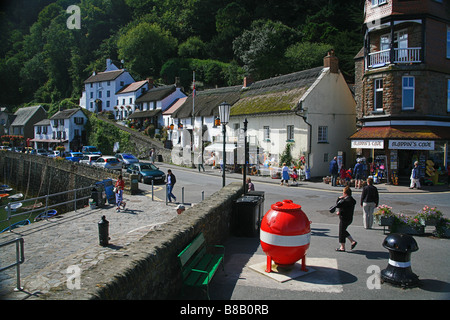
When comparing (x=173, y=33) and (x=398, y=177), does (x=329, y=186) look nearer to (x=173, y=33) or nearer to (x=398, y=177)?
(x=398, y=177)

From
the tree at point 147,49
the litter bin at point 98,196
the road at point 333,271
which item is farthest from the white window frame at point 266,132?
the tree at point 147,49

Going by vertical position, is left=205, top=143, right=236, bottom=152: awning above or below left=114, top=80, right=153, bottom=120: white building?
below

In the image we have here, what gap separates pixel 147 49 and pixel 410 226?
77533mm

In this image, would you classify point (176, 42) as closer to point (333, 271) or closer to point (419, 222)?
point (419, 222)

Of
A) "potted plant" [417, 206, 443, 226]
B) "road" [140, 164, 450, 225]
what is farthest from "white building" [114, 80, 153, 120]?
"potted plant" [417, 206, 443, 226]

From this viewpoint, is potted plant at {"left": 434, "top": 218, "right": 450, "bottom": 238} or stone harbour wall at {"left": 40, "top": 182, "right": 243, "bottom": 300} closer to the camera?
stone harbour wall at {"left": 40, "top": 182, "right": 243, "bottom": 300}

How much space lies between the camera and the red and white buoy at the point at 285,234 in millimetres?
6992

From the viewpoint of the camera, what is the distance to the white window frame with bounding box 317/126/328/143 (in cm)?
2798

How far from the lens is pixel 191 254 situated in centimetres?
650

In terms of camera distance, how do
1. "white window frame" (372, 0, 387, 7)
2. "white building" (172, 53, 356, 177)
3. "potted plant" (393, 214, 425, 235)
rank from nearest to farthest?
"potted plant" (393, 214, 425, 235), "white window frame" (372, 0, 387, 7), "white building" (172, 53, 356, 177)

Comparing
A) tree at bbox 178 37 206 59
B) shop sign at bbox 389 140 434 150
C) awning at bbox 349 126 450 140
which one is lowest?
shop sign at bbox 389 140 434 150

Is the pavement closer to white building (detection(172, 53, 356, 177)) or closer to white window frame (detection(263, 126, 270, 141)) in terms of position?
white building (detection(172, 53, 356, 177))

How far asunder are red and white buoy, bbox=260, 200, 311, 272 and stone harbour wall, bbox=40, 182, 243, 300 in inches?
63.2

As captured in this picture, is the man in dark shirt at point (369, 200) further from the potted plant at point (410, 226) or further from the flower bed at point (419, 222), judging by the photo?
the potted plant at point (410, 226)
